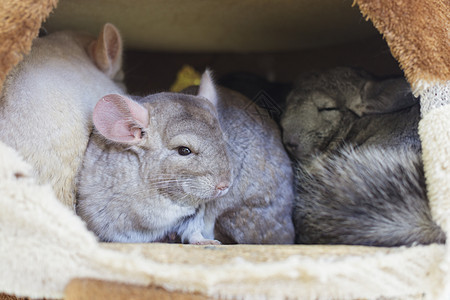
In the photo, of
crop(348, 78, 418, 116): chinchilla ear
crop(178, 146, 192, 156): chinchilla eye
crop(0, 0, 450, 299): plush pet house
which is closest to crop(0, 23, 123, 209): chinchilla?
crop(0, 0, 450, 299): plush pet house

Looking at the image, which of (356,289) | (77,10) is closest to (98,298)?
(356,289)

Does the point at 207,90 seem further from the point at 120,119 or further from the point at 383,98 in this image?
the point at 383,98

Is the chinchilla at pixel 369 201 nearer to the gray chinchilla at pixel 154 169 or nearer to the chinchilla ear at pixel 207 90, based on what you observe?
the gray chinchilla at pixel 154 169

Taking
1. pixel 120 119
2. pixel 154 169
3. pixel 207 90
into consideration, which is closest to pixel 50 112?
pixel 120 119

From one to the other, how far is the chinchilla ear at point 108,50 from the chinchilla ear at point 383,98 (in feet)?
3.40

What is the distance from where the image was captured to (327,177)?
162cm

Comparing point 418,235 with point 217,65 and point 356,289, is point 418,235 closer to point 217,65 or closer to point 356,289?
point 356,289

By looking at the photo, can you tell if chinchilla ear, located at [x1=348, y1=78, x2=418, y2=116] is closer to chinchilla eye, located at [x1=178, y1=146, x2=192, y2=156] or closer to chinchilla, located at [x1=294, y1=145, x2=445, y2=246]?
chinchilla, located at [x1=294, y1=145, x2=445, y2=246]

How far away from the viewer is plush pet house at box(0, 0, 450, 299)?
3.49 ft

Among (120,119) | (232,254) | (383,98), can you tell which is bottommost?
(232,254)

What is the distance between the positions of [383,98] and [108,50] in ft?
3.87

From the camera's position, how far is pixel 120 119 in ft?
4.82

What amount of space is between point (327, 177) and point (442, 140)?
1.45 feet

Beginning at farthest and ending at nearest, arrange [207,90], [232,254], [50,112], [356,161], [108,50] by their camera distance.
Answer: [108,50]
[207,90]
[356,161]
[50,112]
[232,254]
